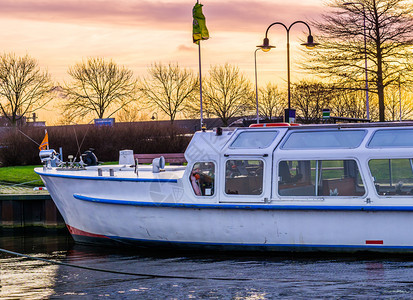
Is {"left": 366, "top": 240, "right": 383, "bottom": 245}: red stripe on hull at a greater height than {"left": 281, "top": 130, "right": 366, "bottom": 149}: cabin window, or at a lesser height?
lesser

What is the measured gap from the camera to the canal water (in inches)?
429

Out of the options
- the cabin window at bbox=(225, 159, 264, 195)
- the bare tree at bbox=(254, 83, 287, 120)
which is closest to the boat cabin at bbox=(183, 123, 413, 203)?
the cabin window at bbox=(225, 159, 264, 195)

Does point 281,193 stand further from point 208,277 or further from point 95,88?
point 95,88

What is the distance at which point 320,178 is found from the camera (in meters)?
12.9

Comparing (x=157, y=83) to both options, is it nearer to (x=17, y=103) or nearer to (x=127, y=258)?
(x=17, y=103)

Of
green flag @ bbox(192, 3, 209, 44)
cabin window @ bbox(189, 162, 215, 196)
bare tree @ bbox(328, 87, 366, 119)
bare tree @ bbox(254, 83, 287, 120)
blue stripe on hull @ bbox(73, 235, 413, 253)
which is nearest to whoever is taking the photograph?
blue stripe on hull @ bbox(73, 235, 413, 253)

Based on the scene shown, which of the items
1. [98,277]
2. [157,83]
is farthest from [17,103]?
[98,277]

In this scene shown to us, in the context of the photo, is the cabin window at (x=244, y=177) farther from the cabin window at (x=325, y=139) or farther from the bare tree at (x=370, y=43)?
the bare tree at (x=370, y=43)

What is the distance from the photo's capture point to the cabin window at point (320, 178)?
12.8 meters

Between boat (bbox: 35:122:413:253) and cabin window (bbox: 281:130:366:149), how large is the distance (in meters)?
0.02

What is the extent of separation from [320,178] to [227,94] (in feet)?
159

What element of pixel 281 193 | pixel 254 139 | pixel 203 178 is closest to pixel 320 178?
pixel 281 193

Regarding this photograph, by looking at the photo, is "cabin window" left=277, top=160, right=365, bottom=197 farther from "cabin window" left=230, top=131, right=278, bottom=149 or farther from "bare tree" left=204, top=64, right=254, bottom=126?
"bare tree" left=204, top=64, right=254, bottom=126

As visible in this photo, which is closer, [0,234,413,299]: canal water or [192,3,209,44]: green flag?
[0,234,413,299]: canal water
